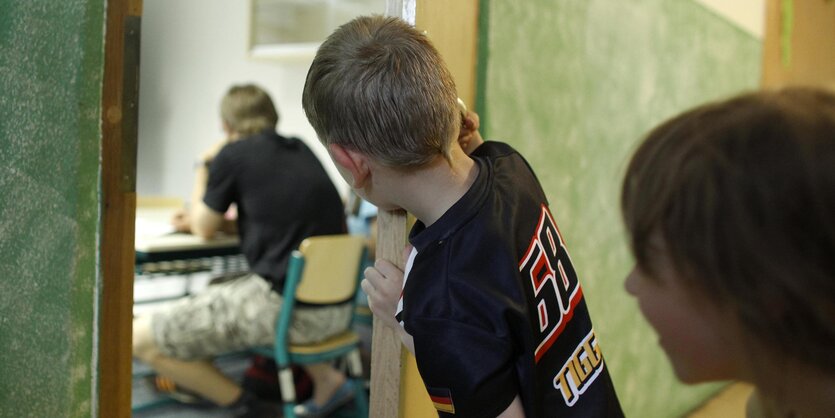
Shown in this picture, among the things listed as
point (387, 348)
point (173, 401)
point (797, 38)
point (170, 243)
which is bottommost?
point (173, 401)

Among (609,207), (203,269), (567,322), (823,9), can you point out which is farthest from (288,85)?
(567,322)

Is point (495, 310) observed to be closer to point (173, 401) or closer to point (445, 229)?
point (445, 229)

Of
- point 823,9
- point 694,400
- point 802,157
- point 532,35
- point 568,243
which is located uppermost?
point 823,9

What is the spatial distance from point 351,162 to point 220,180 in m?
1.71

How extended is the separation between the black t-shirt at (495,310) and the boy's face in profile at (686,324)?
22 cm

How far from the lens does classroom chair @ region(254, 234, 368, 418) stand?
225 centimetres

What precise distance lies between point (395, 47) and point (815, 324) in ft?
1.73

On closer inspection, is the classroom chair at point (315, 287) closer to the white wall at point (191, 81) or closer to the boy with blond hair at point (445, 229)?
the boy with blond hair at point (445, 229)

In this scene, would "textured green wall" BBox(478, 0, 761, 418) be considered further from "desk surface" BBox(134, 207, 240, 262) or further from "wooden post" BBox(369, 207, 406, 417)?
"desk surface" BBox(134, 207, 240, 262)

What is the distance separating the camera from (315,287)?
2326 millimetres

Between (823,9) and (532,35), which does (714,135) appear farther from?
(823,9)

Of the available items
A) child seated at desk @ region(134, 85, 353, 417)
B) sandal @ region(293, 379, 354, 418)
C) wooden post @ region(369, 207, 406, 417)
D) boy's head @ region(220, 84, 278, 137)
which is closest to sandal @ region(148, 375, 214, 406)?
child seated at desk @ region(134, 85, 353, 417)

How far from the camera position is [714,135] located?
0.54 metres

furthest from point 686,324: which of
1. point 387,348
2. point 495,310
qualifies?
point 387,348
